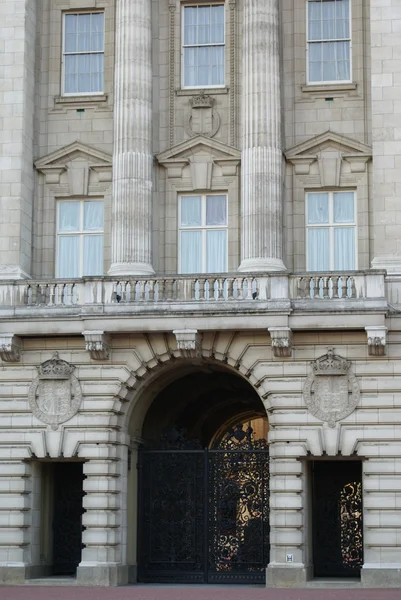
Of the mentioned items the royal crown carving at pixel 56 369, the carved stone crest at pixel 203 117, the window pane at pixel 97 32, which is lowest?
the royal crown carving at pixel 56 369

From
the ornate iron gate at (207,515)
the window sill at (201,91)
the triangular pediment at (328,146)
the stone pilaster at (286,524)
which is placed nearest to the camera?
the stone pilaster at (286,524)

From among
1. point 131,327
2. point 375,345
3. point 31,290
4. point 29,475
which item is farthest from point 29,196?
point 375,345

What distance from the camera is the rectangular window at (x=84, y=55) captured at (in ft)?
135

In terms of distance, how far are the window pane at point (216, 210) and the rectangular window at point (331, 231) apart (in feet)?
8.15

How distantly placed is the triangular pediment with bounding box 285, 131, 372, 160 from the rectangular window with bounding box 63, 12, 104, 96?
21.0ft

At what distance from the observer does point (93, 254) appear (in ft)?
132

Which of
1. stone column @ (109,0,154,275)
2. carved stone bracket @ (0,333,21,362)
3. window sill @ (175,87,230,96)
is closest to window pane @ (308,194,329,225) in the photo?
window sill @ (175,87,230,96)

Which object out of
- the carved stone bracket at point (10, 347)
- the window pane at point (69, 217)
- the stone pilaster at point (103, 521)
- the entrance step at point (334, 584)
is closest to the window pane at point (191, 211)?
the window pane at point (69, 217)

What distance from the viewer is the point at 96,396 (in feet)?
124

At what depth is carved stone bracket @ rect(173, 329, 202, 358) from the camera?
1453 inches

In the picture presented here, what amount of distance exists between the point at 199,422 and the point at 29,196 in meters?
11.5

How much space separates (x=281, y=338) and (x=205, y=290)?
2578 mm

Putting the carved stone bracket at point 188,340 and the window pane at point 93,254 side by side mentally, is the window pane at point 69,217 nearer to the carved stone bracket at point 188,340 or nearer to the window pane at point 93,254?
the window pane at point 93,254

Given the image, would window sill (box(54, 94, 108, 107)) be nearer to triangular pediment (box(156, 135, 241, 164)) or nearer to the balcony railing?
triangular pediment (box(156, 135, 241, 164))
